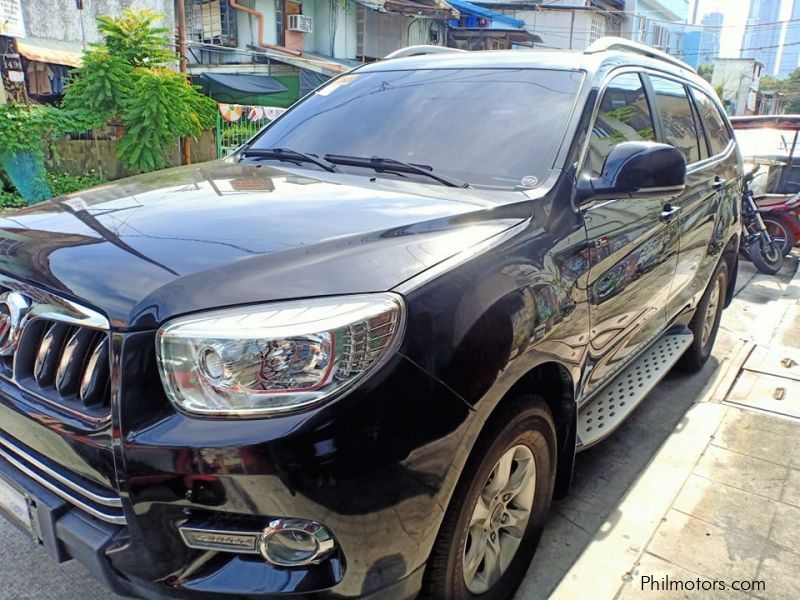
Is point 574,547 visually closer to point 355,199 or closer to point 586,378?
Answer: point 586,378

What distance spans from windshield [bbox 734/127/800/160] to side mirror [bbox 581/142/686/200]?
307 inches

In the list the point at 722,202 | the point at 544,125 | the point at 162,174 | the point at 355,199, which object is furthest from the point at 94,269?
the point at 722,202

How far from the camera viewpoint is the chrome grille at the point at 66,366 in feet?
5.28

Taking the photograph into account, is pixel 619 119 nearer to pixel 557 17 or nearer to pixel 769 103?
pixel 557 17

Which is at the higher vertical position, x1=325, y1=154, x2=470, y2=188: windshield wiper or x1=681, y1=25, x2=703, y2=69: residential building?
x1=681, y1=25, x2=703, y2=69: residential building

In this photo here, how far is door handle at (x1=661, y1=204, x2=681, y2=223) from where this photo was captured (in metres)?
3.06

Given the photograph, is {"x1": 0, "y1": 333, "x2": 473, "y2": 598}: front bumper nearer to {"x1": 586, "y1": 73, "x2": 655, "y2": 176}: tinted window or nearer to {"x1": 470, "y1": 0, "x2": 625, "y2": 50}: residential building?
{"x1": 586, "y1": 73, "x2": 655, "y2": 176}: tinted window

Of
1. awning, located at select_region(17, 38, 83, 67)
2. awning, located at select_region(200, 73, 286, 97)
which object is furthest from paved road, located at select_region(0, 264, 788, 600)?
awning, located at select_region(200, 73, 286, 97)

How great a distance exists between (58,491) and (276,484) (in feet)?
2.26

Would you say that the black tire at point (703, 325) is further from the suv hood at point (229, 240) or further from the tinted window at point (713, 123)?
the suv hood at point (229, 240)

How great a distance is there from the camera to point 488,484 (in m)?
1.99

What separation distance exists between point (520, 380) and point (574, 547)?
1.01 m

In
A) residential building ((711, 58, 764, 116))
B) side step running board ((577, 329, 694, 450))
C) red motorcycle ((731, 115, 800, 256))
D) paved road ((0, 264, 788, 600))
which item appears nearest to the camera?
paved road ((0, 264, 788, 600))

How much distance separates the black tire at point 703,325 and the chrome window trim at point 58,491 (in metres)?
3.72
